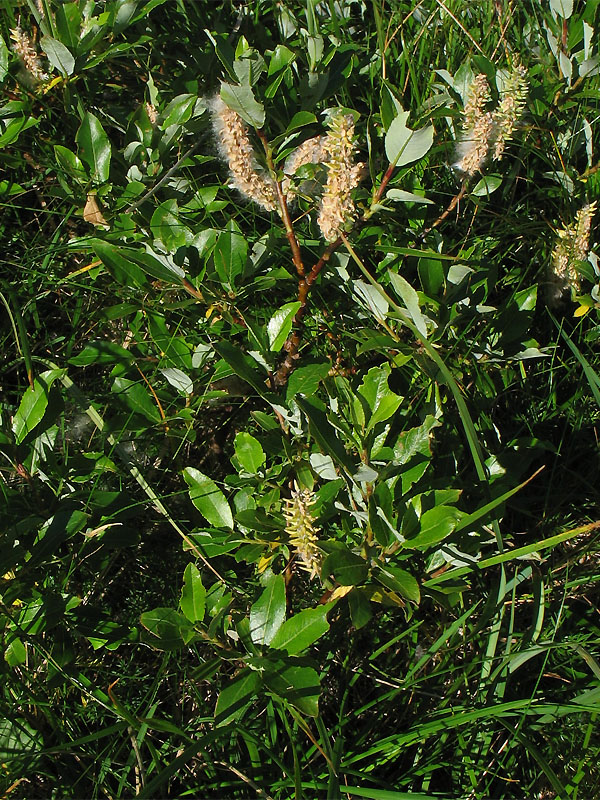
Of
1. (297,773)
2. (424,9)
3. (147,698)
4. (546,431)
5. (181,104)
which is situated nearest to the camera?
(297,773)

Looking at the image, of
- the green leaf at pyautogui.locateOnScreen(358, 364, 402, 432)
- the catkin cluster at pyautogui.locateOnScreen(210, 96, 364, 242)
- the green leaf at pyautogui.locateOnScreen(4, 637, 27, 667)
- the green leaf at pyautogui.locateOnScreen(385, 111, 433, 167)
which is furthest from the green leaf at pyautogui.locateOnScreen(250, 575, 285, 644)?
the green leaf at pyautogui.locateOnScreen(385, 111, 433, 167)

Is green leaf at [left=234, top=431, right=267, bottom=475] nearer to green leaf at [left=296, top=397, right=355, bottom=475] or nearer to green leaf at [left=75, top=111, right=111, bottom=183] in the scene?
green leaf at [left=296, top=397, right=355, bottom=475]

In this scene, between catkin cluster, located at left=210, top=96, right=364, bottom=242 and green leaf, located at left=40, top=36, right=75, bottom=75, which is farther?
green leaf, located at left=40, top=36, right=75, bottom=75

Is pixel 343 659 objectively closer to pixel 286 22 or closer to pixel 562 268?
pixel 562 268

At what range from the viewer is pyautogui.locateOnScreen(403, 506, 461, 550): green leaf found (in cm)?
143

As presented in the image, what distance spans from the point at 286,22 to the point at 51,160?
82 centimetres

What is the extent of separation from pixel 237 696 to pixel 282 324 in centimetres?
77

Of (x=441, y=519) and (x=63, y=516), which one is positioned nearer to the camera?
(x=441, y=519)

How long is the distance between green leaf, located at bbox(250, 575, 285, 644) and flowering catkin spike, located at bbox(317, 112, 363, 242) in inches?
30.3

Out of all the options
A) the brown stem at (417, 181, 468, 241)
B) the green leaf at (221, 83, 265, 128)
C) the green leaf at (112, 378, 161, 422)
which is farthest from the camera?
the brown stem at (417, 181, 468, 241)

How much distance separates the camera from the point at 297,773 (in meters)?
1.35

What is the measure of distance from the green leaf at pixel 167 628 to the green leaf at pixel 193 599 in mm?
18

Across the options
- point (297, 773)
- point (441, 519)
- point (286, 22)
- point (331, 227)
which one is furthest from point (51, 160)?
point (297, 773)

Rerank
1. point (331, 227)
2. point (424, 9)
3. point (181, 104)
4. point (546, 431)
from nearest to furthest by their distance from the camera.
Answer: point (331, 227) < point (181, 104) < point (546, 431) < point (424, 9)
